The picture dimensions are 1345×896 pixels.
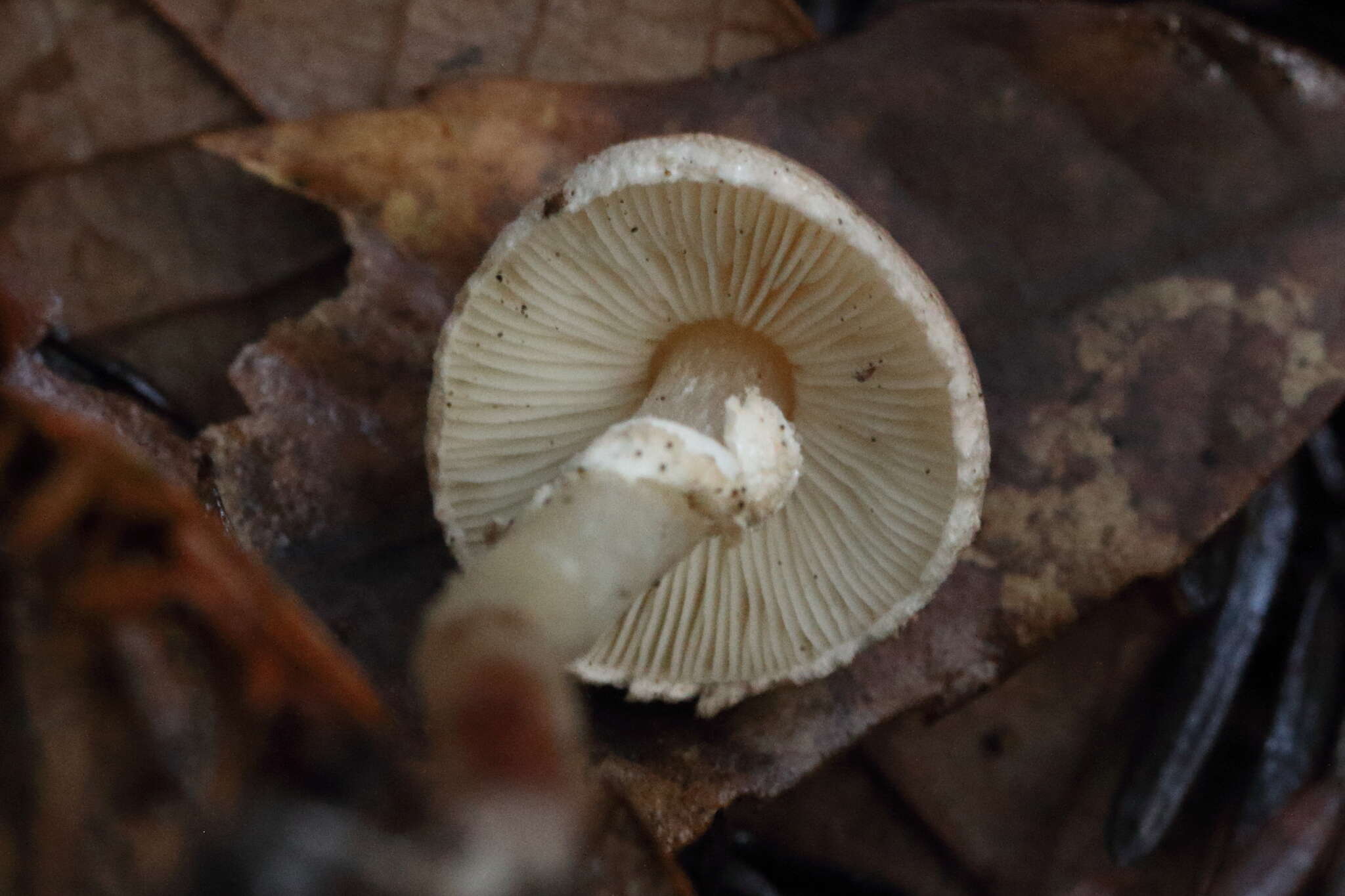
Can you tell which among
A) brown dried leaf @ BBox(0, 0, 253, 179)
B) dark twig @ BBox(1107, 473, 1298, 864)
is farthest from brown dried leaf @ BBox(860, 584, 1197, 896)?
brown dried leaf @ BBox(0, 0, 253, 179)

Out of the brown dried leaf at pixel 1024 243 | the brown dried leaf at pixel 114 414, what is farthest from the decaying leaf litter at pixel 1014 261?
the brown dried leaf at pixel 114 414

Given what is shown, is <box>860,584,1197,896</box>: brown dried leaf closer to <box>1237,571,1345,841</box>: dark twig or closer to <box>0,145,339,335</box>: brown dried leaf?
<box>1237,571,1345,841</box>: dark twig

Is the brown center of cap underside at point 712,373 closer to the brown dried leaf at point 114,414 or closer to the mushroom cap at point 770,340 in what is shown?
the mushroom cap at point 770,340

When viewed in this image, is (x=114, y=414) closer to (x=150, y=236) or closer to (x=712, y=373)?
(x=150, y=236)

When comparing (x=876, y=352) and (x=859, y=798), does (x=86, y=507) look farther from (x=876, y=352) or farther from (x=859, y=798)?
(x=859, y=798)

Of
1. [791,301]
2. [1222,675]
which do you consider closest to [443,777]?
[791,301]

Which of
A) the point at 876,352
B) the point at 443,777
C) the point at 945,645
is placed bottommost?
the point at 945,645

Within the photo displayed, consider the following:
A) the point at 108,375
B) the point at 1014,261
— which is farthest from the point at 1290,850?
the point at 108,375
